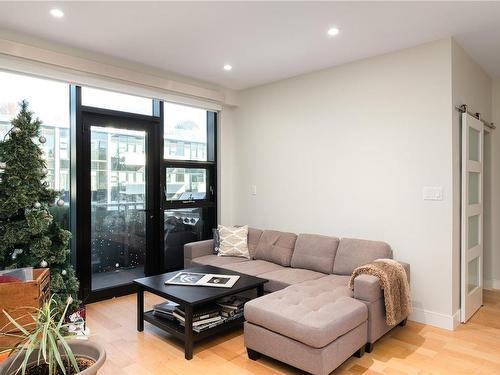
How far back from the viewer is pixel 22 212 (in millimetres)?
2906

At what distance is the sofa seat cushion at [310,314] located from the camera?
7.36 ft

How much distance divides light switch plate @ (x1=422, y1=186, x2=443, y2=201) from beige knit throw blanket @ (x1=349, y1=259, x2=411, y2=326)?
73 cm

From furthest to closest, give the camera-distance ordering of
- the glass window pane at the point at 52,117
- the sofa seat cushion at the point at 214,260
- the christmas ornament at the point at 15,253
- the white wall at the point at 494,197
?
1. the white wall at the point at 494,197
2. the sofa seat cushion at the point at 214,260
3. the glass window pane at the point at 52,117
4. the christmas ornament at the point at 15,253

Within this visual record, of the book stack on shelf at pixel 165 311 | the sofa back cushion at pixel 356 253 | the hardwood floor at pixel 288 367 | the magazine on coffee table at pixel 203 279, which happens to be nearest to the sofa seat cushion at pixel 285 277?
the sofa back cushion at pixel 356 253

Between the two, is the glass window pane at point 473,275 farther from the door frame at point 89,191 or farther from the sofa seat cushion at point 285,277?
the door frame at point 89,191

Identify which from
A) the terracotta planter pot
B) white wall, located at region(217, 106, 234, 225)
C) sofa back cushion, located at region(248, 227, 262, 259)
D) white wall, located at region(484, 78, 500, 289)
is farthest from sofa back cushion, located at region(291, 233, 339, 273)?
the terracotta planter pot

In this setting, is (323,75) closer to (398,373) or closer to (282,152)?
(282,152)

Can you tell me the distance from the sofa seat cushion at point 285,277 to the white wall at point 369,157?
650mm

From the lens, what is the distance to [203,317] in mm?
2846

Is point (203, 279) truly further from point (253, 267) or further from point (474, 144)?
point (474, 144)

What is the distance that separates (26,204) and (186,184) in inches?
83.4

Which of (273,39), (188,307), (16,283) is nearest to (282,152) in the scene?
(273,39)

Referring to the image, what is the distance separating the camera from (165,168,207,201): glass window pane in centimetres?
452

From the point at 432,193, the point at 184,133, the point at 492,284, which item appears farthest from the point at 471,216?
the point at 184,133
